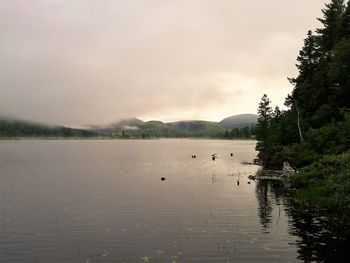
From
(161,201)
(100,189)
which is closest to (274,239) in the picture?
(161,201)

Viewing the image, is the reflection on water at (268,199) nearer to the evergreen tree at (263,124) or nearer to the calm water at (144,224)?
the calm water at (144,224)

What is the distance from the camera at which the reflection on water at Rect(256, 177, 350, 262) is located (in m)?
24.7

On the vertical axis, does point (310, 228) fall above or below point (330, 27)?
below

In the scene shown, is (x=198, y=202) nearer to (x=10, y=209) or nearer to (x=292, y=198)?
(x=292, y=198)

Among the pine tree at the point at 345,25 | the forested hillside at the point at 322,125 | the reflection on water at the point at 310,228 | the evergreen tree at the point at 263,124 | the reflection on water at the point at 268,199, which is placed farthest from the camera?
the evergreen tree at the point at 263,124

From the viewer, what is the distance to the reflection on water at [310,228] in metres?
24.7

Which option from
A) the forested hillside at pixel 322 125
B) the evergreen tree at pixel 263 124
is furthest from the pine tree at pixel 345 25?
the evergreen tree at pixel 263 124

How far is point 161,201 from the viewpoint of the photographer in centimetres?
4538

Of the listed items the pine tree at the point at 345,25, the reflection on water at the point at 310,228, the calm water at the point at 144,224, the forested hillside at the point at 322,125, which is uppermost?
the pine tree at the point at 345,25

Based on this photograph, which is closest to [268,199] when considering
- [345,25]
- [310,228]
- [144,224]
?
[310,228]

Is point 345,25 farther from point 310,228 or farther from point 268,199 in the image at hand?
point 310,228

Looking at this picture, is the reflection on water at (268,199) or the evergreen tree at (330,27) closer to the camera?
the reflection on water at (268,199)

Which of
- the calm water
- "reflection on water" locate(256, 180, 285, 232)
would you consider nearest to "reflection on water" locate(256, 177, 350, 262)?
"reflection on water" locate(256, 180, 285, 232)

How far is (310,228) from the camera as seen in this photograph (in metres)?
30.8
